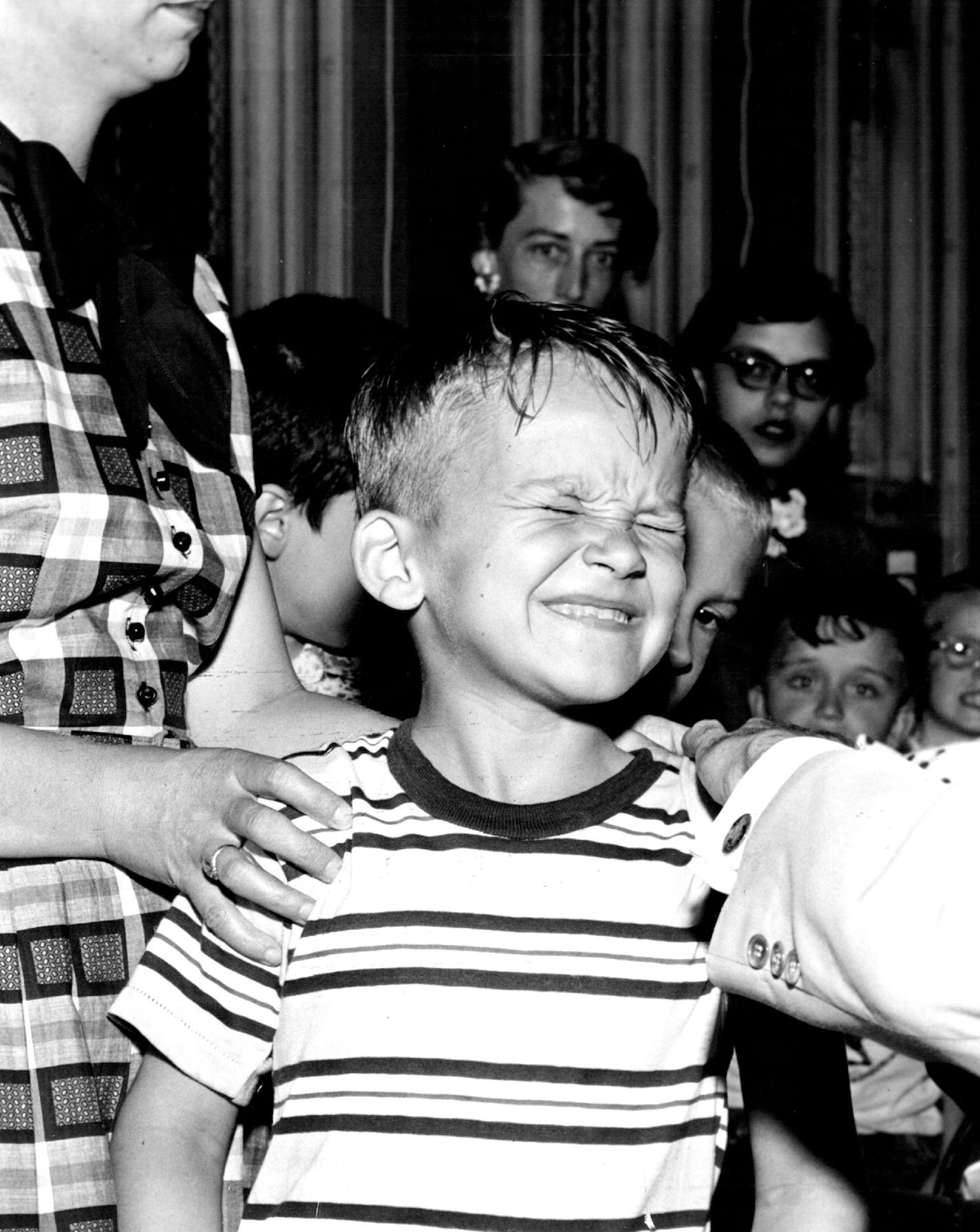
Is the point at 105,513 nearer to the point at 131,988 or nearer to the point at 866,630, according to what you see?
the point at 131,988

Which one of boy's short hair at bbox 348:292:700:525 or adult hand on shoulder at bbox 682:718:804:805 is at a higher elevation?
boy's short hair at bbox 348:292:700:525

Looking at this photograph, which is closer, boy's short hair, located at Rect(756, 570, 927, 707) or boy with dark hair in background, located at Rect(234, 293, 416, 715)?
boy with dark hair in background, located at Rect(234, 293, 416, 715)

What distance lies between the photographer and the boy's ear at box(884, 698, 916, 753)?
2924 millimetres

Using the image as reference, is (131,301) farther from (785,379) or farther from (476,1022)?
(785,379)

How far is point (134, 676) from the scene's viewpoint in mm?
1248

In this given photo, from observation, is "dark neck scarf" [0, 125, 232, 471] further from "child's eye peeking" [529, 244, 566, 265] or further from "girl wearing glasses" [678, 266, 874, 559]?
"child's eye peeking" [529, 244, 566, 265]

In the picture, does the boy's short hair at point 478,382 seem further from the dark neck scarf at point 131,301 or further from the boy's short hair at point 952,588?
the boy's short hair at point 952,588

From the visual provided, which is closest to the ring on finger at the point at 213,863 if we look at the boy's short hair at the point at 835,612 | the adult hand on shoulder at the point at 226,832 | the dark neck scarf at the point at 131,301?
the adult hand on shoulder at the point at 226,832

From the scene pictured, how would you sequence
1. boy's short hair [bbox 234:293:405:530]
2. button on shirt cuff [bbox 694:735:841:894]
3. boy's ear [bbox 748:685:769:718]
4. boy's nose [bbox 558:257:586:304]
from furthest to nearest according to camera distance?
boy's nose [bbox 558:257:586:304]
boy's ear [bbox 748:685:769:718]
boy's short hair [bbox 234:293:405:530]
button on shirt cuff [bbox 694:735:841:894]

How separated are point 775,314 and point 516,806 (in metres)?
2.03

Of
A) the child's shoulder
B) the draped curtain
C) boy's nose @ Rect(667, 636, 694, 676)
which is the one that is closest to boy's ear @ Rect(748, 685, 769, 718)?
boy's nose @ Rect(667, 636, 694, 676)

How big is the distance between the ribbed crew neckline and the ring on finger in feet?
0.51

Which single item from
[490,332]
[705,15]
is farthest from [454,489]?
[705,15]

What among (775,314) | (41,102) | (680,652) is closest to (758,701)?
(775,314)
